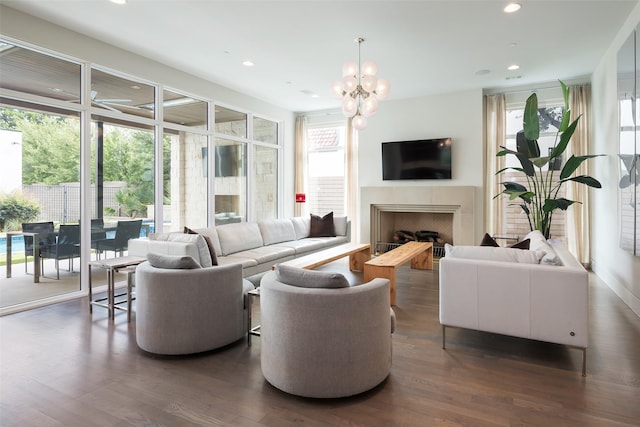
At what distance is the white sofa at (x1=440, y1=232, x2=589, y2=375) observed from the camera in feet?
8.25

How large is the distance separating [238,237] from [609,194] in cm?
496

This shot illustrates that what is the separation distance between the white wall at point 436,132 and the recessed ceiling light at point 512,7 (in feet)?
9.49

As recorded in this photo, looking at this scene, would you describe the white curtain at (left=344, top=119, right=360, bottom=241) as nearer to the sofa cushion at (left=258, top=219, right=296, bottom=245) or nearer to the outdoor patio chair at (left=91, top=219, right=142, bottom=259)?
the sofa cushion at (left=258, top=219, right=296, bottom=245)

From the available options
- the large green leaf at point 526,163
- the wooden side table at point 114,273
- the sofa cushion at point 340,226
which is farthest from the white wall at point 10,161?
the large green leaf at point 526,163

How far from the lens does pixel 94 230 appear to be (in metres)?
4.65

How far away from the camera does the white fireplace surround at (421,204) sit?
6.65 metres

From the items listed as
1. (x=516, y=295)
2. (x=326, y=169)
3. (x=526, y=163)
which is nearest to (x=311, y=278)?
(x=516, y=295)

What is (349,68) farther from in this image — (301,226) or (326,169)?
(326,169)

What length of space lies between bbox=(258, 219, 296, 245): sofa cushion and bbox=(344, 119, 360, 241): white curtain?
1.71 metres

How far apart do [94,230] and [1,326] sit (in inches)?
57.3

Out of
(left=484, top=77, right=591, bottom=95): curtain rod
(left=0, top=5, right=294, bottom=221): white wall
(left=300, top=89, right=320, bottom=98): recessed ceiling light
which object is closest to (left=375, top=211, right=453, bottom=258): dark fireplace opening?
(left=484, top=77, right=591, bottom=95): curtain rod

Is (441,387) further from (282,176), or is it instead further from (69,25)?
(282,176)

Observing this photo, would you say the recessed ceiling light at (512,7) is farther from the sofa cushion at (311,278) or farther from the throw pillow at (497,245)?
the sofa cushion at (311,278)

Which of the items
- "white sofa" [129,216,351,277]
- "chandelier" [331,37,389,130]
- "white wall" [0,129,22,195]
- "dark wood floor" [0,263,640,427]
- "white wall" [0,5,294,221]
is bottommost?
"dark wood floor" [0,263,640,427]
